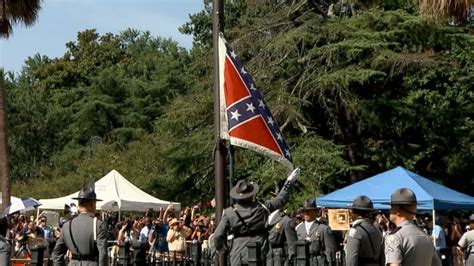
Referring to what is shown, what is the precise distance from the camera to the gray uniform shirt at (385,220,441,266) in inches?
286

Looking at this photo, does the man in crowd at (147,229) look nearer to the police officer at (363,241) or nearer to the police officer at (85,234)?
the police officer at (85,234)

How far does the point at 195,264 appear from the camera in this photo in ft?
42.5

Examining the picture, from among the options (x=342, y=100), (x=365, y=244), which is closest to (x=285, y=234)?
(x=365, y=244)

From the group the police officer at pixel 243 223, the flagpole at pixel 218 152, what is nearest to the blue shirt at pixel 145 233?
the flagpole at pixel 218 152

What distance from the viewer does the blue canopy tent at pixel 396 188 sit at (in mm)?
20250

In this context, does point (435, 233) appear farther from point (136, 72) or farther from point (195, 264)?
point (136, 72)

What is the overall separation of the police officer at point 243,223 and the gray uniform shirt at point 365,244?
0.90 metres

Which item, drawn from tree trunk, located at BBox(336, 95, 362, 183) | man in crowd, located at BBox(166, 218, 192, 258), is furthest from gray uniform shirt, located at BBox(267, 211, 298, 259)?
tree trunk, located at BBox(336, 95, 362, 183)

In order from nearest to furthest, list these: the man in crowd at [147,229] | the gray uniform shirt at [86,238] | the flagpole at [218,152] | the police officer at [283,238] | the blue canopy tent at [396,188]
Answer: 1. the gray uniform shirt at [86,238]
2. the flagpole at [218,152]
3. the police officer at [283,238]
4. the blue canopy tent at [396,188]
5. the man in crowd at [147,229]

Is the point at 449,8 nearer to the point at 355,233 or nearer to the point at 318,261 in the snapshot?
the point at 318,261

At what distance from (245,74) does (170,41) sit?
243ft

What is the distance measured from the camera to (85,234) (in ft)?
33.1

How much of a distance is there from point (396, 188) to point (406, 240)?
45.0ft

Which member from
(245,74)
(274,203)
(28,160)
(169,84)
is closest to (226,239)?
(274,203)
